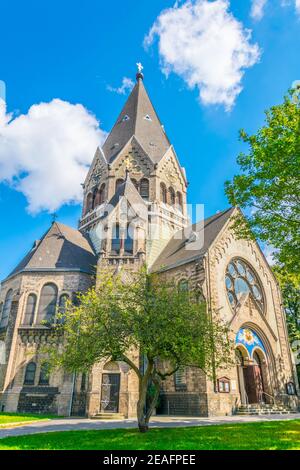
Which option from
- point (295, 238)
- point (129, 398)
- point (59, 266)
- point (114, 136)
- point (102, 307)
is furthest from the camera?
point (114, 136)

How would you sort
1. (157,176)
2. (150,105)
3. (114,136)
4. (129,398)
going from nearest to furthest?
1. (129,398)
2. (157,176)
3. (114,136)
4. (150,105)

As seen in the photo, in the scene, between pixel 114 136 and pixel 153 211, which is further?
pixel 114 136

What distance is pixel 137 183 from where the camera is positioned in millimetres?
38688

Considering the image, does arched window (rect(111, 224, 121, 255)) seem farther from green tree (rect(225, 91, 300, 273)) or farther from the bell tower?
green tree (rect(225, 91, 300, 273))

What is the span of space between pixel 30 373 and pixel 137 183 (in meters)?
22.4

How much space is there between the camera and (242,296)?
26.2m

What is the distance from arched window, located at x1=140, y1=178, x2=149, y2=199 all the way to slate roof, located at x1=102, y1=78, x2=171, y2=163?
276 cm

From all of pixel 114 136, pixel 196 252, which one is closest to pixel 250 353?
pixel 196 252

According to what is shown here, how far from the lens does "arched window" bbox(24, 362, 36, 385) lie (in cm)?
2361

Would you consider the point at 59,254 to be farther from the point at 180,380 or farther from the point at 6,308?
the point at 180,380

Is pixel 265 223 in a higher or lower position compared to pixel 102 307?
higher

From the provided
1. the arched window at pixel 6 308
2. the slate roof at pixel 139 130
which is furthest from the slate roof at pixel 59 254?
the slate roof at pixel 139 130

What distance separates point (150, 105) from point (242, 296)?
108 feet

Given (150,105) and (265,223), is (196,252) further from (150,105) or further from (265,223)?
(150,105)
